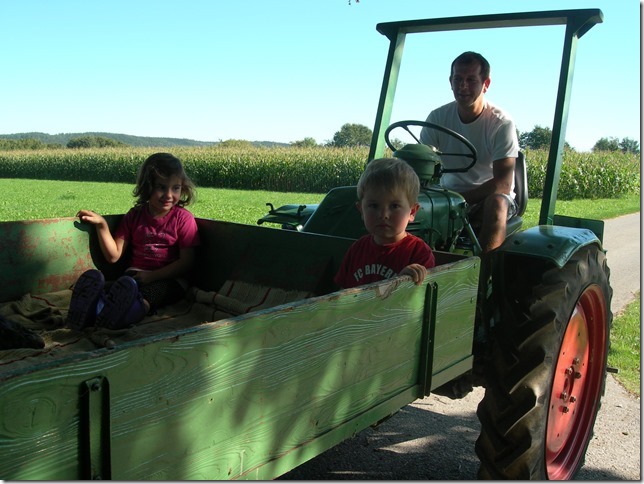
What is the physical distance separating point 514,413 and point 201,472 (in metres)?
1.35

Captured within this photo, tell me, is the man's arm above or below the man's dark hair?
below

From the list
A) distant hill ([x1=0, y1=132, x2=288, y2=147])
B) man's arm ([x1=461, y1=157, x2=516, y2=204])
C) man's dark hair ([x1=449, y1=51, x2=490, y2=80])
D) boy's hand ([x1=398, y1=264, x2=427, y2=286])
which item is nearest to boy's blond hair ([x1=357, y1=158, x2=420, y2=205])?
boy's hand ([x1=398, y1=264, x2=427, y2=286])

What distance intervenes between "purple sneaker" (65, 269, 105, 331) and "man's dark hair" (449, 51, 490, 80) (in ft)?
7.60

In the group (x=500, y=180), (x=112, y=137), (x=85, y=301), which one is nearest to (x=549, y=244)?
(x=500, y=180)

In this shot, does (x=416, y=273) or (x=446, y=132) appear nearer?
(x=416, y=273)

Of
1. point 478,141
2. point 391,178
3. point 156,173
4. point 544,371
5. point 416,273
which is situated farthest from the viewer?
point 478,141

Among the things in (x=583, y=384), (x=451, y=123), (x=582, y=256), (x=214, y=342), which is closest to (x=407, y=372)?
(x=214, y=342)

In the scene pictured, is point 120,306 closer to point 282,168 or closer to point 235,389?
point 235,389

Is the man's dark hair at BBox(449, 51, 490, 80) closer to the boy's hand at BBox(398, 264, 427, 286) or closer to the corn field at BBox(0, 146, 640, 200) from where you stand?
the boy's hand at BBox(398, 264, 427, 286)

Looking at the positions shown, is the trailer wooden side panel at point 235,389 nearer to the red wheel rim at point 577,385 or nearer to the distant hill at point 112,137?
the red wheel rim at point 577,385

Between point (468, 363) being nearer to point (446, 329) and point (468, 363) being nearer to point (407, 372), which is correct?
point (446, 329)

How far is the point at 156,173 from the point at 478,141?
1877 millimetres

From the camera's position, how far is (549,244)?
265 centimetres

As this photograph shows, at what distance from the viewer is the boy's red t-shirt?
2.52m
